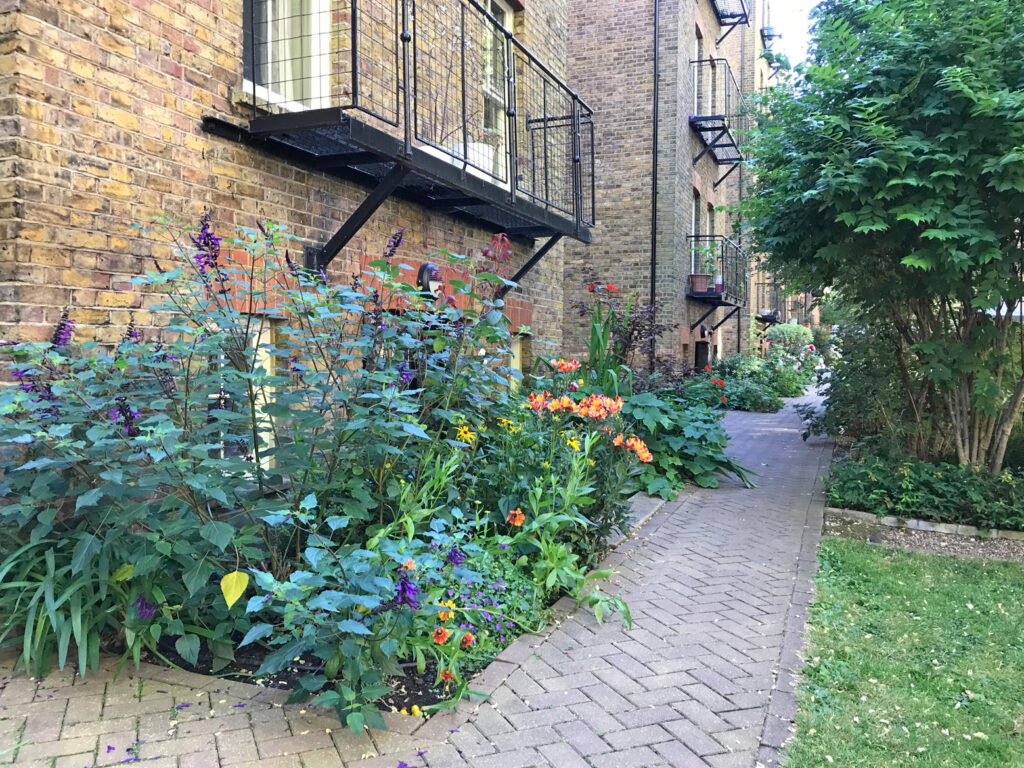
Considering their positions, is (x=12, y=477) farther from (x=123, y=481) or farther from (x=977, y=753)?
(x=977, y=753)

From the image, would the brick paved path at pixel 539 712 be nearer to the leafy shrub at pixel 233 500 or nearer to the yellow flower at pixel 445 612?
the leafy shrub at pixel 233 500

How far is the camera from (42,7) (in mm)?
3029

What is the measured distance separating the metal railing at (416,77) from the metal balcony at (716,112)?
22.7ft

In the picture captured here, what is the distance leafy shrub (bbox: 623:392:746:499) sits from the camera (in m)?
6.84

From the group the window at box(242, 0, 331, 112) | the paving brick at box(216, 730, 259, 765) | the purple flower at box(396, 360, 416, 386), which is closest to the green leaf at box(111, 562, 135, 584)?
the paving brick at box(216, 730, 259, 765)

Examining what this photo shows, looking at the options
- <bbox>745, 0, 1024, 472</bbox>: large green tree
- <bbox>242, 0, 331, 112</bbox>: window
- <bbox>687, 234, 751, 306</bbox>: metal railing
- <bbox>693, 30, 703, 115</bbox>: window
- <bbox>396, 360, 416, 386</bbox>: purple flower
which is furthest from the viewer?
<bbox>687, 234, 751, 306</bbox>: metal railing

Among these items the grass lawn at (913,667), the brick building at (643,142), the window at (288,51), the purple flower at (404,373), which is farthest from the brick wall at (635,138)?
the purple flower at (404,373)

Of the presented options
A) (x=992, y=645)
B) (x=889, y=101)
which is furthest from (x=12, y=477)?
(x=889, y=101)

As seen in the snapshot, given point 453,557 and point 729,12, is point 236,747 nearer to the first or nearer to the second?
point 453,557

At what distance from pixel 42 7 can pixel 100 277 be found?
1.14m

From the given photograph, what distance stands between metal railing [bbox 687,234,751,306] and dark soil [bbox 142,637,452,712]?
12240 mm

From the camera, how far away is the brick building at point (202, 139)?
9.91 ft

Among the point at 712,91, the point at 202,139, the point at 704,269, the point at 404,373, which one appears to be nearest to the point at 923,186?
the point at 404,373

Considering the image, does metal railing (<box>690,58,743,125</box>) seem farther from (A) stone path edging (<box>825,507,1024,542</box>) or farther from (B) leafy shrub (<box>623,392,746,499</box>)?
(A) stone path edging (<box>825,507,1024,542</box>)
